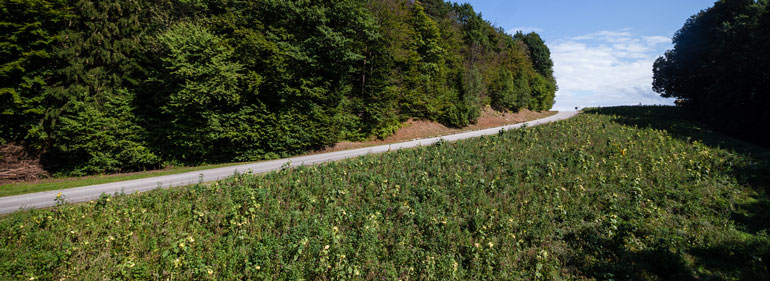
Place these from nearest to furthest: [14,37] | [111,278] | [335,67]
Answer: [111,278], [14,37], [335,67]

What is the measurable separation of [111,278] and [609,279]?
9837 millimetres

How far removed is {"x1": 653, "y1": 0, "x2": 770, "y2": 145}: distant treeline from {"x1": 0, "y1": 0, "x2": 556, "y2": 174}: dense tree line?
29.4 metres

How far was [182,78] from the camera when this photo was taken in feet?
56.1

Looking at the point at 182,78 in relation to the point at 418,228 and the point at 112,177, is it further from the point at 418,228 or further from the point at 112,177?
the point at 418,228

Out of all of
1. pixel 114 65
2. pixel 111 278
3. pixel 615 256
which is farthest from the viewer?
pixel 114 65

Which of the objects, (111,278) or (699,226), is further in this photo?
(699,226)

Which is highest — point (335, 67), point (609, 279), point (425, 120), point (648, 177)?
point (335, 67)

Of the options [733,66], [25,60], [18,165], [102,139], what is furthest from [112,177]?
[733,66]

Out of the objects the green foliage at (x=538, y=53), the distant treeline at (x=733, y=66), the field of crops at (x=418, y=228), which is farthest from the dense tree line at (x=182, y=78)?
the green foliage at (x=538, y=53)

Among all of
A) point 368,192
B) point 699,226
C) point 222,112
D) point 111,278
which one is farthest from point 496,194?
point 222,112

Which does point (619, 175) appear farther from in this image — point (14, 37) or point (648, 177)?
point (14, 37)

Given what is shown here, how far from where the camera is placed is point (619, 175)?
36.3 feet

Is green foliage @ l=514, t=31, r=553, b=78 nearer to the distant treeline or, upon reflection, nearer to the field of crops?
the distant treeline

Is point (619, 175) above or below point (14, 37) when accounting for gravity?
below
